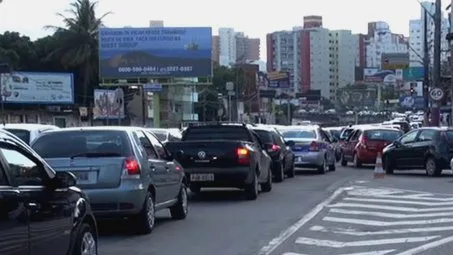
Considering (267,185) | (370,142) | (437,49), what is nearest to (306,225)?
(267,185)

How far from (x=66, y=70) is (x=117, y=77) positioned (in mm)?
19371

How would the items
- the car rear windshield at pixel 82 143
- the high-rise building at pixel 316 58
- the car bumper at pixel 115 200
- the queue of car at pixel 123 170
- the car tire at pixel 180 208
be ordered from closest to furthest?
the queue of car at pixel 123 170, the car bumper at pixel 115 200, the car rear windshield at pixel 82 143, the car tire at pixel 180 208, the high-rise building at pixel 316 58

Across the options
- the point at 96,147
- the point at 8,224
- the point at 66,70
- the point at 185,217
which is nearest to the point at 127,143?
the point at 96,147

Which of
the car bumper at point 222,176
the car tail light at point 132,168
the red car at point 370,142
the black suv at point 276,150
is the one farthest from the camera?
the red car at point 370,142

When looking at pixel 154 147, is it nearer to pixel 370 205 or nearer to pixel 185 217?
pixel 185 217

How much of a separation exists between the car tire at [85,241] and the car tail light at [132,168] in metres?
3.02

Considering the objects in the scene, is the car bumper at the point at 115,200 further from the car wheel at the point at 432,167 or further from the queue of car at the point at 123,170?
the car wheel at the point at 432,167

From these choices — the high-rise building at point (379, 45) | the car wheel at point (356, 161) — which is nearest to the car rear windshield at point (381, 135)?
the car wheel at point (356, 161)

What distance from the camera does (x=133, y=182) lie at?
11.9 metres

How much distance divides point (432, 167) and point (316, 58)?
353ft

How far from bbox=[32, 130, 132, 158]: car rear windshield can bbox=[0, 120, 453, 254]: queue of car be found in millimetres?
14

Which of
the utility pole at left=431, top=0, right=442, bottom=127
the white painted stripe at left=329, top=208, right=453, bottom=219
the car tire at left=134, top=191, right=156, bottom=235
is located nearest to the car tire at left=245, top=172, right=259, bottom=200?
the white painted stripe at left=329, top=208, right=453, bottom=219

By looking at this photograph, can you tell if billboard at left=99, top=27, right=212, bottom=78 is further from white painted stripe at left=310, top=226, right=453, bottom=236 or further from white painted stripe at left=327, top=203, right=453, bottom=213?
white painted stripe at left=310, top=226, right=453, bottom=236

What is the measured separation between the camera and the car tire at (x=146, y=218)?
12.2 m
